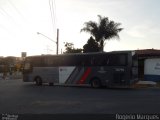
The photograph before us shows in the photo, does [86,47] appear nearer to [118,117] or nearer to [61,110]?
[61,110]

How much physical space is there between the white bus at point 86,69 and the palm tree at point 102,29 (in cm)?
2256

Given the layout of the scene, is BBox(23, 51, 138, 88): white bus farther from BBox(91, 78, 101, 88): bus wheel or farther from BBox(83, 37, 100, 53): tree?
BBox(83, 37, 100, 53): tree

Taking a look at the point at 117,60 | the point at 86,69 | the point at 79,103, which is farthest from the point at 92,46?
the point at 79,103

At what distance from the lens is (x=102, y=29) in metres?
57.1

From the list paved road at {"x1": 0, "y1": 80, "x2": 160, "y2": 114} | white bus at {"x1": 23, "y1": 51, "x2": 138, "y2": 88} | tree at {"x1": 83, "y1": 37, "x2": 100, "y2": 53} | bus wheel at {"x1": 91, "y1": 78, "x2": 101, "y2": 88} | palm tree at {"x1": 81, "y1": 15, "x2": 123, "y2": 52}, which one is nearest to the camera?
paved road at {"x1": 0, "y1": 80, "x2": 160, "y2": 114}

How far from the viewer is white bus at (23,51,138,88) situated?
2934cm

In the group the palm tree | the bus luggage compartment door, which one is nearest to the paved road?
the bus luggage compartment door

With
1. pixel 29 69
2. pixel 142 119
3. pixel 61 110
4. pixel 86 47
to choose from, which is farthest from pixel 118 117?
pixel 86 47

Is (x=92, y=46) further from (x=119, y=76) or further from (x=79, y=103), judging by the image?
(x=79, y=103)

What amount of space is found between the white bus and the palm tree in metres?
22.6

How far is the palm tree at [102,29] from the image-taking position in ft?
187

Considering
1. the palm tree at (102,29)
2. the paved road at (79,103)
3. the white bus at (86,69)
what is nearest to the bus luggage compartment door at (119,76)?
the white bus at (86,69)

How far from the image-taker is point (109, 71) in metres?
30.1

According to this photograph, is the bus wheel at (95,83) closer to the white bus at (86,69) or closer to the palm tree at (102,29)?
the white bus at (86,69)
